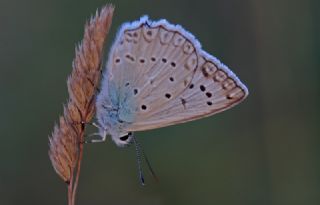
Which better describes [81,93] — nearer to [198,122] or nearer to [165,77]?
[165,77]

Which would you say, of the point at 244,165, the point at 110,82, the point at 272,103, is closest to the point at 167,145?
the point at 244,165

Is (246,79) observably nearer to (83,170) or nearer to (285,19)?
(285,19)

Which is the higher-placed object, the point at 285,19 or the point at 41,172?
the point at 285,19

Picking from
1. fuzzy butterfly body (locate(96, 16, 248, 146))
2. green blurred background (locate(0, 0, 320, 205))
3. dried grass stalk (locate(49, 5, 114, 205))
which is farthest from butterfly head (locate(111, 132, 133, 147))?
green blurred background (locate(0, 0, 320, 205))


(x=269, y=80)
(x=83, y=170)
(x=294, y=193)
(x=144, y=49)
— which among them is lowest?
(x=294, y=193)

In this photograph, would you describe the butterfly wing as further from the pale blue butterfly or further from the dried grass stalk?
the dried grass stalk

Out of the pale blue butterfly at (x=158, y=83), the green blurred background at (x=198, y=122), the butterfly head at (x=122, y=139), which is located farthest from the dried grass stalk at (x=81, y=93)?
Result: the green blurred background at (x=198, y=122)

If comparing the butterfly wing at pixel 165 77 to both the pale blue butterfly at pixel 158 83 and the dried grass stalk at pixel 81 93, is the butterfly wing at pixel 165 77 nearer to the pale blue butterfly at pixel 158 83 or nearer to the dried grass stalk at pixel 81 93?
the pale blue butterfly at pixel 158 83
